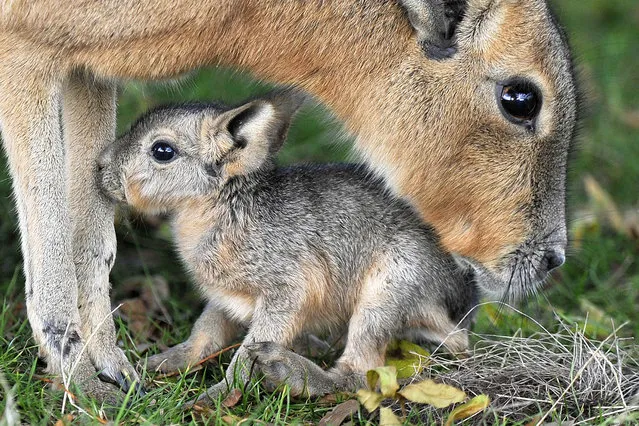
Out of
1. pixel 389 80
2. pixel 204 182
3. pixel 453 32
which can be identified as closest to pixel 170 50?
pixel 204 182

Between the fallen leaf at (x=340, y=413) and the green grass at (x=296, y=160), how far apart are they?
7cm

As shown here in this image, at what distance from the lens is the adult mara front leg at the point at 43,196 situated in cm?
497

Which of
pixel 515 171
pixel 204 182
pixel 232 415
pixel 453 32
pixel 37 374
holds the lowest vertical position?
pixel 37 374

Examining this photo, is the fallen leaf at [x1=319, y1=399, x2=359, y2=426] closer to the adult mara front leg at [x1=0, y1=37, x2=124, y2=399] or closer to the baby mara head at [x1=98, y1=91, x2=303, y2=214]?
the adult mara front leg at [x1=0, y1=37, x2=124, y2=399]

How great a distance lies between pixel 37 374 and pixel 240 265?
1183 millimetres

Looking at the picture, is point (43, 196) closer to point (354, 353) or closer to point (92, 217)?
point (92, 217)

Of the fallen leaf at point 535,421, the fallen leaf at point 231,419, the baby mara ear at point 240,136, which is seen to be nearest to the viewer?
the fallen leaf at point 231,419

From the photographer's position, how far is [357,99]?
531 centimetres

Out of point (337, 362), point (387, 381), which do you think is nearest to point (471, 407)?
point (387, 381)

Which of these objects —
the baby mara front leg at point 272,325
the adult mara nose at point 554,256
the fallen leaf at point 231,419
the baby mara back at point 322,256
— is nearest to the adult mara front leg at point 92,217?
the baby mara back at point 322,256

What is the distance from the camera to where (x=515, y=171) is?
16.9ft

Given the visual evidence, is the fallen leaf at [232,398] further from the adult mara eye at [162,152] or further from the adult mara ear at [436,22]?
the adult mara ear at [436,22]

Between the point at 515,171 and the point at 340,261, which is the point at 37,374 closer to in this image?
the point at 340,261

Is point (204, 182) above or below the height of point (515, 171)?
below
